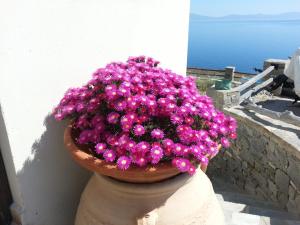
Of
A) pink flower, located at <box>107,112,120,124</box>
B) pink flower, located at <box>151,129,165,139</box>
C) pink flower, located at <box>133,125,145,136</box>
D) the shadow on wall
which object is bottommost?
the shadow on wall

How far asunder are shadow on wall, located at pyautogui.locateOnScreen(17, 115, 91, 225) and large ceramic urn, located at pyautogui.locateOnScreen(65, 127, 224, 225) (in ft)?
0.59

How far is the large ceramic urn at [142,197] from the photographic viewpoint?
44.4 inches

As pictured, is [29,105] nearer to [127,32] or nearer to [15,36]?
[15,36]

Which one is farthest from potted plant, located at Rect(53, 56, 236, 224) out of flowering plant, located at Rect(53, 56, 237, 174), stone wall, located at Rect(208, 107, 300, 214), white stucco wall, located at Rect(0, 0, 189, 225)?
stone wall, located at Rect(208, 107, 300, 214)

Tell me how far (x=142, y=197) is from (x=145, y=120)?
0.30m

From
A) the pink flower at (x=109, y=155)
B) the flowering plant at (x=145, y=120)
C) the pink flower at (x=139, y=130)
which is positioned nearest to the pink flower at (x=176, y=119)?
the flowering plant at (x=145, y=120)

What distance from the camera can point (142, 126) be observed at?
1.11m

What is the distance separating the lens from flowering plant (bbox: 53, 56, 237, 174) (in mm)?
1086

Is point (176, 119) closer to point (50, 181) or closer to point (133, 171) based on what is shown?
point (133, 171)

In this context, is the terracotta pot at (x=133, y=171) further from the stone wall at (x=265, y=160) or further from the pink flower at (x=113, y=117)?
the stone wall at (x=265, y=160)

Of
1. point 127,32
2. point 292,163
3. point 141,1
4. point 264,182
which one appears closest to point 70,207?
point 127,32

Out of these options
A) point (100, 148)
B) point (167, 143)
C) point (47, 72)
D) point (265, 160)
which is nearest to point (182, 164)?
point (167, 143)

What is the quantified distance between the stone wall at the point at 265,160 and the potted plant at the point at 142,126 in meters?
2.22

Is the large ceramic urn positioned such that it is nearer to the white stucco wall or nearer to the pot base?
the pot base
